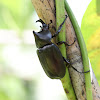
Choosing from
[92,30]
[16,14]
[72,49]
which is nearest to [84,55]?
[72,49]

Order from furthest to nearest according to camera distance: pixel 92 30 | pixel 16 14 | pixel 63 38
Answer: pixel 16 14 → pixel 92 30 → pixel 63 38

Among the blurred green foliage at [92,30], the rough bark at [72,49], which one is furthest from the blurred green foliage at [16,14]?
the rough bark at [72,49]

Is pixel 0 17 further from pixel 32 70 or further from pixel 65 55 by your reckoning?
pixel 65 55

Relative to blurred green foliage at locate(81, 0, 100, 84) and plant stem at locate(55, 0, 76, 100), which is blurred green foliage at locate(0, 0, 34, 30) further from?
plant stem at locate(55, 0, 76, 100)

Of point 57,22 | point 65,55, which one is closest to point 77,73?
point 65,55

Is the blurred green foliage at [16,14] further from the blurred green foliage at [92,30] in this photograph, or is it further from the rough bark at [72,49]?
the rough bark at [72,49]

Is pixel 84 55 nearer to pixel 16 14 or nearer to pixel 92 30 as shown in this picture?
pixel 92 30
